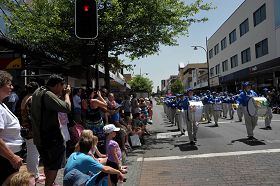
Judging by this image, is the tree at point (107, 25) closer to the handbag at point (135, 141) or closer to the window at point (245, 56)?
the handbag at point (135, 141)

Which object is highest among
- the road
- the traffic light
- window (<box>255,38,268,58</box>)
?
window (<box>255,38,268,58</box>)

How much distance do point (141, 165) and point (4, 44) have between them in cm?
469

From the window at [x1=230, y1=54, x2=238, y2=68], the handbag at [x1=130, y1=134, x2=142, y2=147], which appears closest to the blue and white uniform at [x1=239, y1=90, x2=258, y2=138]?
the handbag at [x1=130, y1=134, x2=142, y2=147]

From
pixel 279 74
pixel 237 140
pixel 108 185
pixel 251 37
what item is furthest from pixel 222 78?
pixel 108 185

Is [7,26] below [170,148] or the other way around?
the other way around

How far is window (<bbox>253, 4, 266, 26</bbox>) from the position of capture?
1426 inches

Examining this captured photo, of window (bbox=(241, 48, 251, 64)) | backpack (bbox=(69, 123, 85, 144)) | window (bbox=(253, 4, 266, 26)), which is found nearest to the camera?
backpack (bbox=(69, 123, 85, 144))

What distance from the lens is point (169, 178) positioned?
8133 millimetres

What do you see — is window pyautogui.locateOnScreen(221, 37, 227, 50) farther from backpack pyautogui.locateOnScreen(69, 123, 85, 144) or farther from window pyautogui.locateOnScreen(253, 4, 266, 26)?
backpack pyautogui.locateOnScreen(69, 123, 85, 144)

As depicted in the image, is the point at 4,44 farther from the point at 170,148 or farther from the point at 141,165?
the point at 170,148

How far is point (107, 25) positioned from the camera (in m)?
13.0

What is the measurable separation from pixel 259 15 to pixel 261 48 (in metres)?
3.31

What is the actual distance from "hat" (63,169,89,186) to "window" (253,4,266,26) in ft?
111

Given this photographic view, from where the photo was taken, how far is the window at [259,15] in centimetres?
3623
